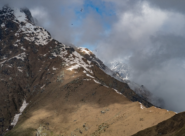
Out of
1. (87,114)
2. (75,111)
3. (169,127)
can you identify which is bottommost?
(169,127)

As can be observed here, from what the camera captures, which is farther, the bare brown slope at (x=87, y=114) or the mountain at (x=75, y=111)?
the mountain at (x=75, y=111)

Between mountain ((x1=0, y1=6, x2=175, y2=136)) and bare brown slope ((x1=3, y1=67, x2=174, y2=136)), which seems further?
mountain ((x1=0, y1=6, x2=175, y2=136))

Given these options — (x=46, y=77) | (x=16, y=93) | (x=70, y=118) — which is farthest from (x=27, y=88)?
(x=70, y=118)

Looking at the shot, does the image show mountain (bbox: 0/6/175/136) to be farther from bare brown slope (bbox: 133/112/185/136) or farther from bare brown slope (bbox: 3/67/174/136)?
bare brown slope (bbox: 133/112/185/136)

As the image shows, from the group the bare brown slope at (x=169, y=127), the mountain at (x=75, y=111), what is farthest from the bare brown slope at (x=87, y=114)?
the bare brown slope at (x=169, y=127)

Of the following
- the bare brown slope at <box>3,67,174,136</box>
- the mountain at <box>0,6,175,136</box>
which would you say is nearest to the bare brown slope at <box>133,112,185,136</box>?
the mountain at <box>0,6,175,136</box>

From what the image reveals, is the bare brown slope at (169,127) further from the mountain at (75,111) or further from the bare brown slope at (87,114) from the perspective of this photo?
the bare brown slope at (87,114)

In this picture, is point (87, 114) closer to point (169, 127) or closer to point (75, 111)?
point (75, 111)

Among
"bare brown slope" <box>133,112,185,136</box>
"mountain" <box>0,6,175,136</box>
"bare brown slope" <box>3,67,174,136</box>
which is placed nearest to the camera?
"bare brown slope" <box>133,112,185,136</box>

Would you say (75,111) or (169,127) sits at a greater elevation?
(75,111)

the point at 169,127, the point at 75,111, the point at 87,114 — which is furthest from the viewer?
the point at 75,111

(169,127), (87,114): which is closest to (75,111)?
(87,114)

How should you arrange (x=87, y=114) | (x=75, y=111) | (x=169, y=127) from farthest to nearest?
(x=75, y=111), (x=87, y=114), (x=169, y=127)

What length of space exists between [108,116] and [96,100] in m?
27.7
